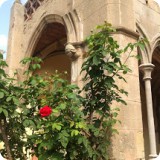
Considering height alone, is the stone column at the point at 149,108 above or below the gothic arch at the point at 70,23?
below

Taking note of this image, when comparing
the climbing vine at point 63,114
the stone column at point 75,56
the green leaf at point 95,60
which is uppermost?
the stone column at point 75,56

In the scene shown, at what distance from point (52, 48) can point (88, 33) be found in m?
3.72

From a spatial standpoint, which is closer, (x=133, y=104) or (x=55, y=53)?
(x=133, y=104)

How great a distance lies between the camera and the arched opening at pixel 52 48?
7191 mm

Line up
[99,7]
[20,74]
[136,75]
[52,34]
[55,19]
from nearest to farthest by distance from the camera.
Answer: [136,75] < [99,7] < [55,19] < [20,74] < [52,34]

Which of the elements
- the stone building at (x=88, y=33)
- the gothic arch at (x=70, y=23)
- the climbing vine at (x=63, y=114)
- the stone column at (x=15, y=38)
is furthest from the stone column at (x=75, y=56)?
the stone column at (x=15, y=38)

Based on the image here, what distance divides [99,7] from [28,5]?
3.92m

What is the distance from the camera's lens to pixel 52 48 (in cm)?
830

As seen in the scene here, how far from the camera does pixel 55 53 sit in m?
8.70

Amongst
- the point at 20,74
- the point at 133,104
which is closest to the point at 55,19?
the point at 20,74

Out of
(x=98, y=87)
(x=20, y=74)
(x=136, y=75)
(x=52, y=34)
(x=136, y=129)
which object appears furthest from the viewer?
(x=52, y=34)

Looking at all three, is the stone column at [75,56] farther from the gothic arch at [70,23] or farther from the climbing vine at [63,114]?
the climbing vine at [63,114]

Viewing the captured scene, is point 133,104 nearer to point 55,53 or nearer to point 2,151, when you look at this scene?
point 2,151

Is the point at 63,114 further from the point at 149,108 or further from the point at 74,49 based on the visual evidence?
the point at 149,108
